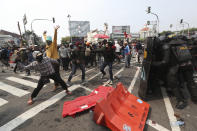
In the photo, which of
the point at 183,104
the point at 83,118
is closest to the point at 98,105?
the point at 83,118

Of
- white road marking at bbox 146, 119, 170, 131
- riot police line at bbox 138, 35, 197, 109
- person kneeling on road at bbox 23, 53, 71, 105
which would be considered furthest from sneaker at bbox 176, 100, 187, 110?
person kneeling on road at bbox 23, 53, 71, 105

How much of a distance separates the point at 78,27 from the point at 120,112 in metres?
35.8

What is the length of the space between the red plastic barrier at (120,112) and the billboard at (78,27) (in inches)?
1345

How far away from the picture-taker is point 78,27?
35.8m

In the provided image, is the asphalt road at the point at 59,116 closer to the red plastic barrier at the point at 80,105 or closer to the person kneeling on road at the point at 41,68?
the red plastic barrier at the point at 80,105

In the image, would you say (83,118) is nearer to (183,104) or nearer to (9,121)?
(9,121)

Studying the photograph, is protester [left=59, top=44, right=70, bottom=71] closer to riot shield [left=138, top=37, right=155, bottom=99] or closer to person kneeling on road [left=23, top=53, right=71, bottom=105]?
person kneeling on road [left=23, top=53, right=71, bottom=105]

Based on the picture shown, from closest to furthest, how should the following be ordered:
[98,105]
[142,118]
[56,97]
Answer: [98,105] < [142,118] < [56,97]

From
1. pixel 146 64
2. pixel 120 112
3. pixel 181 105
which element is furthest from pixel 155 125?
pixel 146 64

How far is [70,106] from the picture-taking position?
3541mm

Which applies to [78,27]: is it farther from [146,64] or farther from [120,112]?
[120,112]

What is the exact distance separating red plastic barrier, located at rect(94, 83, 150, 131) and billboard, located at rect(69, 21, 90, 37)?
34.2m

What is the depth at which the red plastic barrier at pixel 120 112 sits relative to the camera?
7.90 feet

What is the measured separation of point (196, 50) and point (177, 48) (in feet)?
6.71
